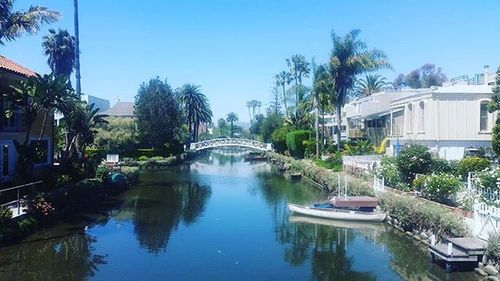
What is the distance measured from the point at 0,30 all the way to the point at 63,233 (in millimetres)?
11722

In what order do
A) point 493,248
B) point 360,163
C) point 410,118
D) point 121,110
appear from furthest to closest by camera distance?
1. point 121,110
2. point 410,118
3. point 360,163
4. point 493,248

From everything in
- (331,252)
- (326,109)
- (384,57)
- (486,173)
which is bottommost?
(331,252)

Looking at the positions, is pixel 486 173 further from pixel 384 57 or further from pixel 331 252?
pixel 384 57

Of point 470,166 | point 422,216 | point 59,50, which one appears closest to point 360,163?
point 470,166

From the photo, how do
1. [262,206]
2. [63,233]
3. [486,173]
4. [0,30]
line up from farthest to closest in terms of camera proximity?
[262,206] → [0,30] → [63,233] → [486,173]

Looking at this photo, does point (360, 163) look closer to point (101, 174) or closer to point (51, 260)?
point (101, 174)

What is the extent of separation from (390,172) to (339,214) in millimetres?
4415

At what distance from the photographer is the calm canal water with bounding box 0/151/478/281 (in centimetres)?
1769

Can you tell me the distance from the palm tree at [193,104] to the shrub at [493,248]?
86064 millimetres

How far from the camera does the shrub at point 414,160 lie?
27.3 metres

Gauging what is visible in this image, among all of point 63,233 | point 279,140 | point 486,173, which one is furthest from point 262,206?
point 279,140

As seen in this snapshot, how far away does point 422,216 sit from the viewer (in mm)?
21609

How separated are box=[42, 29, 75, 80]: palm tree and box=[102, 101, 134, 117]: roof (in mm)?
42593

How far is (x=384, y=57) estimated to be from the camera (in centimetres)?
5269
